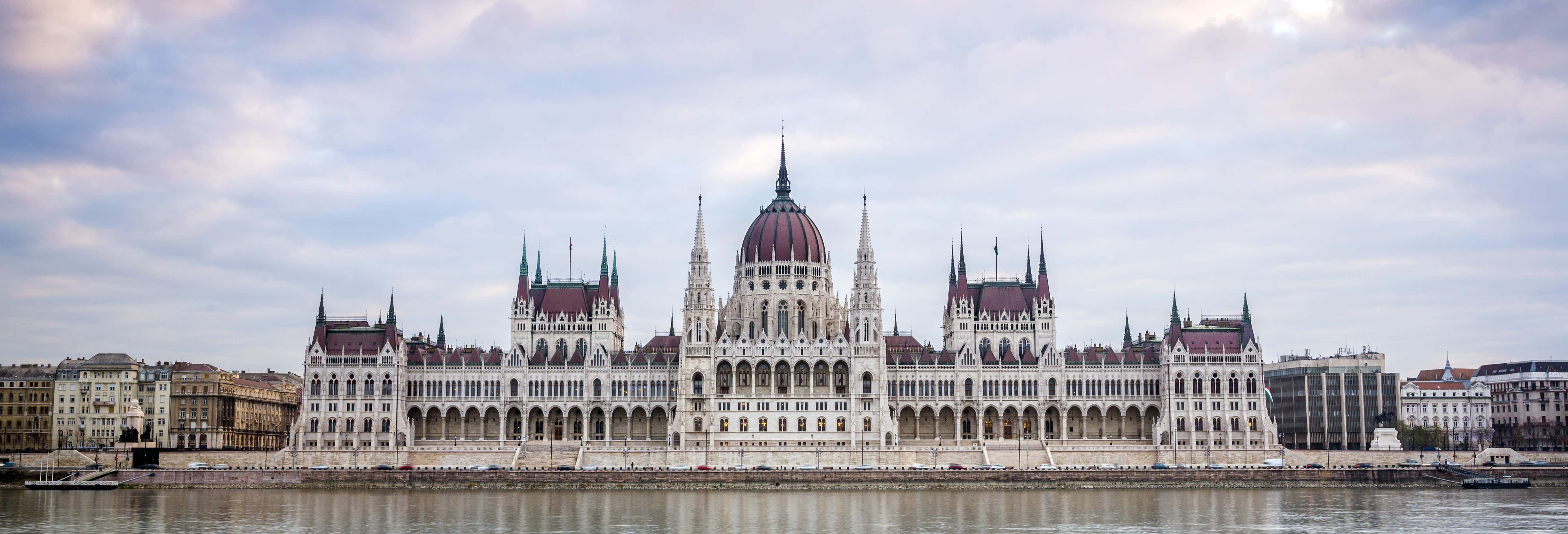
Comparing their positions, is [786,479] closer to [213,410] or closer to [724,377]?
[724,377]

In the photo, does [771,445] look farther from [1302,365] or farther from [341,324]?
[1302,365]

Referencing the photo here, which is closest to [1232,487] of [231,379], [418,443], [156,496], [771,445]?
[771,445]

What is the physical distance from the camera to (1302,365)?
6127 inches

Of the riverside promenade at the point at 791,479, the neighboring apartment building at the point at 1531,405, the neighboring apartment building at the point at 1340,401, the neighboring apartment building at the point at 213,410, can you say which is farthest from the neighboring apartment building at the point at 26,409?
the neighboring apartment building at the point at 1531,405

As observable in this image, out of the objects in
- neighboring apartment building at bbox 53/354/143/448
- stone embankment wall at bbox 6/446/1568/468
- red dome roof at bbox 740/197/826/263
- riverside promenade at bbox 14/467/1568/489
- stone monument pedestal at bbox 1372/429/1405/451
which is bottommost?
riverside promenade at bbox 14/467/1568/489

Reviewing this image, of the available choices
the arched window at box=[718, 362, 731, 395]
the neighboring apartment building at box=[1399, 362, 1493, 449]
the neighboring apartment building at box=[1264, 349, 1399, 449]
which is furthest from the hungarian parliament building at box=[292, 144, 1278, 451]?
the neighboring apartment building at box=[1399, 362, 1493, 449]

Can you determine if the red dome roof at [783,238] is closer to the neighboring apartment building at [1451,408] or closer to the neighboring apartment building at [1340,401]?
the neighboring apartment building at [1340,401]

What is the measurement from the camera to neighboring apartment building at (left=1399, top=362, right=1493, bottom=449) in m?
155

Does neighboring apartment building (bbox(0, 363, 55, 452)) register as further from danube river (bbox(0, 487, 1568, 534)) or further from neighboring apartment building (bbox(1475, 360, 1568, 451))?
neighboring apartment building (bbox(1475, 360, 1568, 451))

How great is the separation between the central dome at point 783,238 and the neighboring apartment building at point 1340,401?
45269 millimetres

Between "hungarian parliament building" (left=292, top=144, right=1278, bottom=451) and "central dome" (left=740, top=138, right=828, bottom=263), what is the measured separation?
2.55ft

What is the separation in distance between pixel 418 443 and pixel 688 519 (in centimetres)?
5414

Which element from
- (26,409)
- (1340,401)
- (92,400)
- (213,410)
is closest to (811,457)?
(1340,401)

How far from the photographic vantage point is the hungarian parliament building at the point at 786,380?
13250 centimetres
